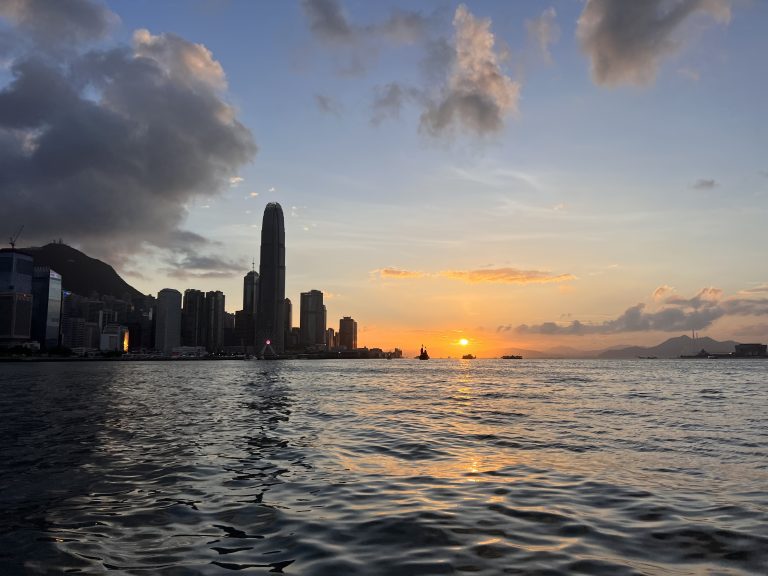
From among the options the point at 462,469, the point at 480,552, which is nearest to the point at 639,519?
the point at 480,552

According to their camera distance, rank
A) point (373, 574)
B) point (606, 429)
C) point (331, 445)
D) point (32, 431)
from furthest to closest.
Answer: point (606, 429), point (32, 431), point (331, 445), point (373, 574)

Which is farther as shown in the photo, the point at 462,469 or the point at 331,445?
the point at 331,445

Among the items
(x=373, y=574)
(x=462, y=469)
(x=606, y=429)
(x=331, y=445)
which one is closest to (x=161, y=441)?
A: (x=331, y=445)

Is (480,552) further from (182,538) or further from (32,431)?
(32,431)

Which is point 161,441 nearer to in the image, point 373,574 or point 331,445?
point 331,445

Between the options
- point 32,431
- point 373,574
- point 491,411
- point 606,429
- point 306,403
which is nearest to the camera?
point 373,574

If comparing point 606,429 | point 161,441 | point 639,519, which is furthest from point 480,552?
point 606,429

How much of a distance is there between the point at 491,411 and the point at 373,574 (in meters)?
38.6

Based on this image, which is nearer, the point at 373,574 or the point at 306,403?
the point at 373,574

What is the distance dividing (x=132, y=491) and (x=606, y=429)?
29.3 m

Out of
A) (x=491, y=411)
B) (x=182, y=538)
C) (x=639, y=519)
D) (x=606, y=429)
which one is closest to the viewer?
(x=182, y=538)

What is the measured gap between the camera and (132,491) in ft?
59.0

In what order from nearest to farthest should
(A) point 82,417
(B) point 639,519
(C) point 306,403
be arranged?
(B) point 639,519, (A) point 82,417, (C) point 306,403

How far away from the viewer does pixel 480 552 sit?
1204 cm
